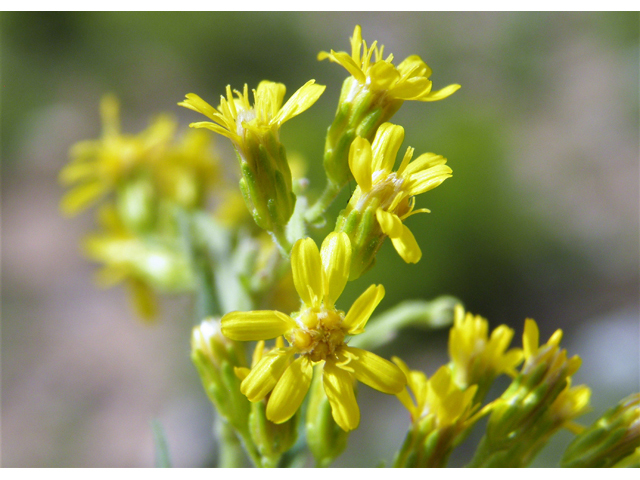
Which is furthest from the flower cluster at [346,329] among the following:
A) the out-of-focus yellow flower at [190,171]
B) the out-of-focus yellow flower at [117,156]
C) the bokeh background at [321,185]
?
the bokeh background at [321,185]

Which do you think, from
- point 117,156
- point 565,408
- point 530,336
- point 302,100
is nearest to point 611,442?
point 565,408

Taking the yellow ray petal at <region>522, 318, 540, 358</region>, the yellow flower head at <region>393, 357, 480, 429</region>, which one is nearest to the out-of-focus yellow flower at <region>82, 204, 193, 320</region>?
the yellow flower head at <region>393, 357, 480, 429</region>

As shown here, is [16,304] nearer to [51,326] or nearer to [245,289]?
[51,326]

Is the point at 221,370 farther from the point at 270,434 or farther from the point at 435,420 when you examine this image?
the point at 435,420

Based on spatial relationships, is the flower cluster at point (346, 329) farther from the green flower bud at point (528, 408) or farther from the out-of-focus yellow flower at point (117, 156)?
the out-of-focus yellow flower at point (117, 156)

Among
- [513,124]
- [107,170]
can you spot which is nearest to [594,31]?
[513,124]

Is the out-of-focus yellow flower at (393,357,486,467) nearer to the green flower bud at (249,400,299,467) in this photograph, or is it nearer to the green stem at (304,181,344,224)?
the green flower bud at (249,400,299,467)
